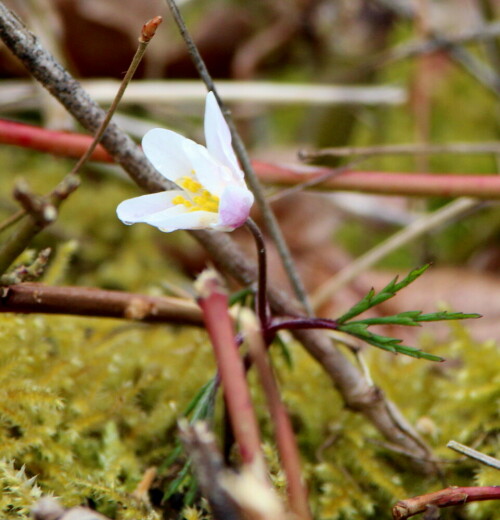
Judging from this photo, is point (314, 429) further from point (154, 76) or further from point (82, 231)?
point (154, 76)

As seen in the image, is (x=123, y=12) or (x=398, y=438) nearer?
(x=398, y=438)

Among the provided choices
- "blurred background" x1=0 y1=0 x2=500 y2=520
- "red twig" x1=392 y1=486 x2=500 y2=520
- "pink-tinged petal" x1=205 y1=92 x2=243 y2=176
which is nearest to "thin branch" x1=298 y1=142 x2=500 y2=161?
"blurred background" x1=0 y1=0 x2=500 y2=520

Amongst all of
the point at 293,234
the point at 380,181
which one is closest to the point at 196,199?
the point at 380,181

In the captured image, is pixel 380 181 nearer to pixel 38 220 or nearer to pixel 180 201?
pixel 180 201

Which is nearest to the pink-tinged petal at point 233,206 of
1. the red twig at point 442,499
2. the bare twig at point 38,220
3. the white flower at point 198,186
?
the white flower at point 198,186

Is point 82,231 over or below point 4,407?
over

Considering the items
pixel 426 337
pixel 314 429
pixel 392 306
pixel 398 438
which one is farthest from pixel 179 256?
pixel 398 438
